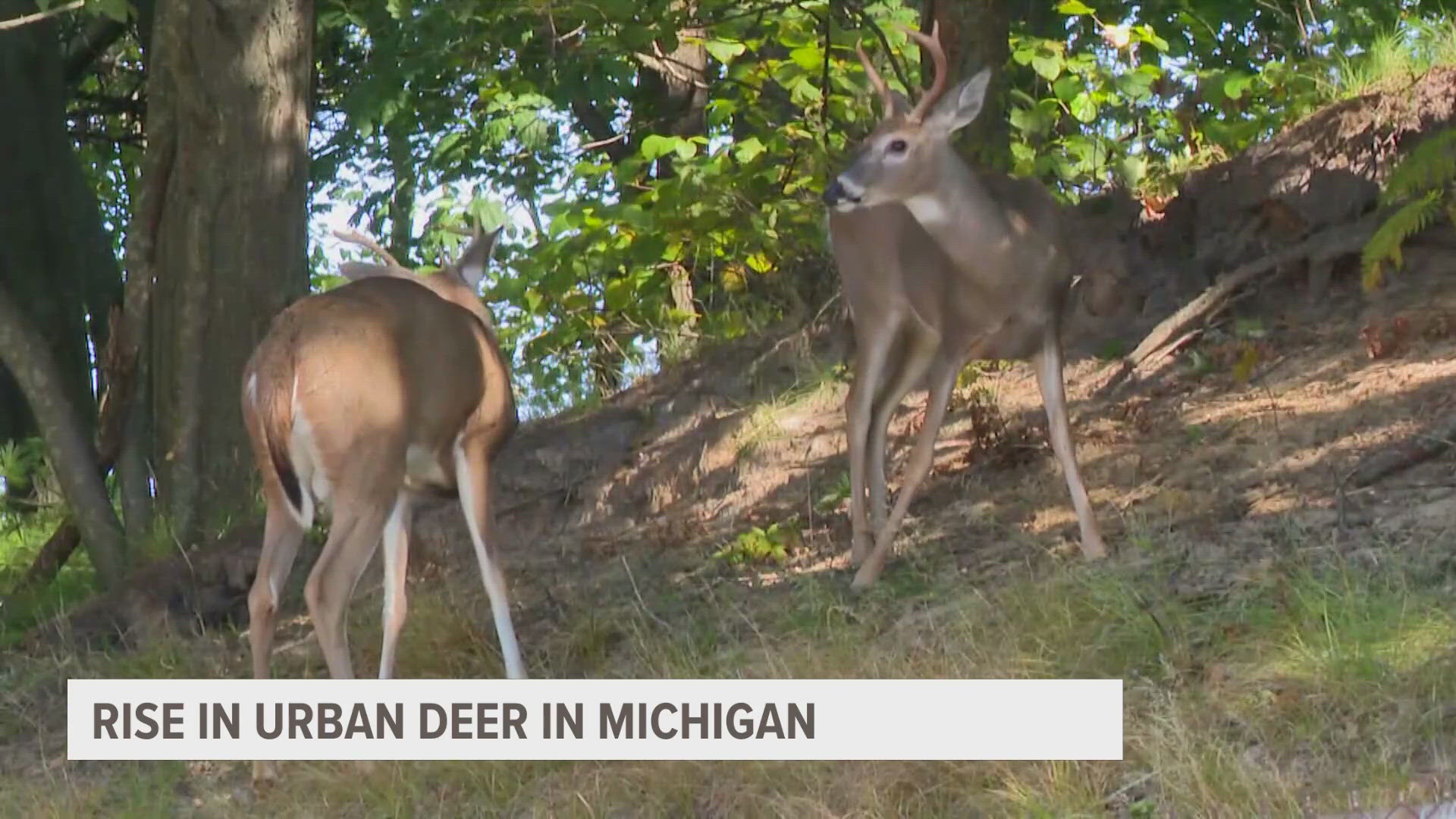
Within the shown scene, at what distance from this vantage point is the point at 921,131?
26.3ft

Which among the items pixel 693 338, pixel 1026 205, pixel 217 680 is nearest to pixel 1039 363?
pixel 1026 205

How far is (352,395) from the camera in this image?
6895 millimetres

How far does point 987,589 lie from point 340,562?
87.5 inches

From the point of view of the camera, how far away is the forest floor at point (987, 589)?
5.57 m

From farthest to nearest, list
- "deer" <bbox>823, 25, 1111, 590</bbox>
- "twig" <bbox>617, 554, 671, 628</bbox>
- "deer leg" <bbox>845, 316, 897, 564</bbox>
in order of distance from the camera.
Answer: "deer leg" <bbox>845, 316, 897, 564</bbox>
"deer" <bbox>823, 25, 1111, 590</bbox>
"twig" <bbox>617, 554, 671, 628</bbox>

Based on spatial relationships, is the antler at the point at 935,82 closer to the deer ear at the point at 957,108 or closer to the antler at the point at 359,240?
the deer ear at the point at 957,108

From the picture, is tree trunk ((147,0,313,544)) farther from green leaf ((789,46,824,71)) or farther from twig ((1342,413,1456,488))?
twig ((1342,413,1456,488))

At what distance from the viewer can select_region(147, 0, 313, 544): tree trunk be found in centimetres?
962

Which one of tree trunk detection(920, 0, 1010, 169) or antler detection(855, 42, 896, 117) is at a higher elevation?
tree trunk detection(920, 0, 1010, 169)

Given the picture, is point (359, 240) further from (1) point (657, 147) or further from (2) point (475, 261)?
(1) point (657, 147)

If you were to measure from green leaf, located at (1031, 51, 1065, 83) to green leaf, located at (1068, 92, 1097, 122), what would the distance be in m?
0.25

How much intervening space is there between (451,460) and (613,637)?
1025 mm

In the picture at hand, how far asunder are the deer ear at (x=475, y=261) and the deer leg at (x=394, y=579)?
1138 millimetres

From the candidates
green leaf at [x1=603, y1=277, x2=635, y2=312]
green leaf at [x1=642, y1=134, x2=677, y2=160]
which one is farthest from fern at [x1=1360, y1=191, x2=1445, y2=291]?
green leaf at [x1=603, y1=277, x2=635, y2=312]
